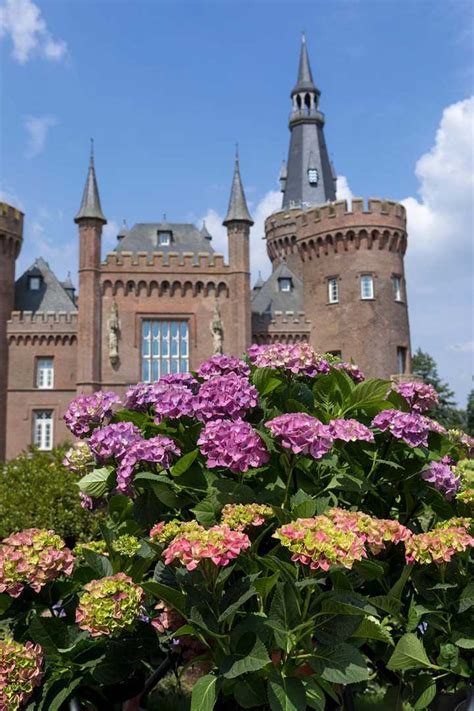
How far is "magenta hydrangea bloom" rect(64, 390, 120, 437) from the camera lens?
5.55 meters

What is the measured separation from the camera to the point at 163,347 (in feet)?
120

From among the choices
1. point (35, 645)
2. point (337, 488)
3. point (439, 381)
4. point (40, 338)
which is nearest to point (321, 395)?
point (337, 488)

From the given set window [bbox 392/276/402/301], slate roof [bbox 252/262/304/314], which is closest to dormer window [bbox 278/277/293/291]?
slate roof [bbox 252/262/304/314]

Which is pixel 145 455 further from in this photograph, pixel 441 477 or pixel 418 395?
pixel 418 395

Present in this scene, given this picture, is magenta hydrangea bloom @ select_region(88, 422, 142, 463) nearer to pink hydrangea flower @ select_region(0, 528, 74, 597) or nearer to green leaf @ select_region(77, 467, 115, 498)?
green leaf @ select_region(77, 467, 115, 498)

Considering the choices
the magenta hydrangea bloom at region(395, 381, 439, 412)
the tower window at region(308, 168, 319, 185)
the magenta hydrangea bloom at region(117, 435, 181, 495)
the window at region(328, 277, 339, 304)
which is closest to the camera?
the magenta hydrangea bloom at region(117, 435, 181, 495)

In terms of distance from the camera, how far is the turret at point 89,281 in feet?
116

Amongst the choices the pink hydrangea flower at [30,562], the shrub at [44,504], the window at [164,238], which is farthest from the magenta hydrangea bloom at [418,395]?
the window at [164,238]

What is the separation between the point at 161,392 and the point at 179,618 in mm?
1639

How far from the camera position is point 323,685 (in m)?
3.96

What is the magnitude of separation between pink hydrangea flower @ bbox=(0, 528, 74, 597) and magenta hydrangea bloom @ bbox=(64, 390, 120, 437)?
1.16 metres

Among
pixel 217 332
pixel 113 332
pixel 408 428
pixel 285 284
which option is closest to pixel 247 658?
pixel 408 428

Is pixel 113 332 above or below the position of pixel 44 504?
above

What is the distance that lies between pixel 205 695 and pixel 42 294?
36788 mm
